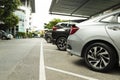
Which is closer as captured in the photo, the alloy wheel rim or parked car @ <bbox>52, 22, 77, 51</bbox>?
the alloy wheel rim

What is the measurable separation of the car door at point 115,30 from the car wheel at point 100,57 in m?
0.25

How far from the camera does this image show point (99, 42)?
5.42 meters

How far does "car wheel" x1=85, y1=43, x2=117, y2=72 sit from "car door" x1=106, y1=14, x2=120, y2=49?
249mm

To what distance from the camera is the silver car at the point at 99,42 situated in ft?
16.9

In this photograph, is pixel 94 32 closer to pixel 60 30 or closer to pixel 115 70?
pixel 115 70

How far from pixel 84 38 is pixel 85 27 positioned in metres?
0.33

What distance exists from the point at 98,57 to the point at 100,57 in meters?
0.06

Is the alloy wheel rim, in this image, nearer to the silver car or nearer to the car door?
the silver car

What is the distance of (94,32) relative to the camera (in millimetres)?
5465

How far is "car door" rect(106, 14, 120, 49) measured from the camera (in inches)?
201

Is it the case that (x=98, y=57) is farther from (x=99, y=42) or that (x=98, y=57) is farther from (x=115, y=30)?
(x=115, y=30)

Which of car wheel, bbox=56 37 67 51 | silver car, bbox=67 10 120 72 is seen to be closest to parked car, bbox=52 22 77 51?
car wheel, bbox=56 37 67 51

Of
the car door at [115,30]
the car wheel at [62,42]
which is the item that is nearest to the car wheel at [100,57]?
the car door at [115,30]

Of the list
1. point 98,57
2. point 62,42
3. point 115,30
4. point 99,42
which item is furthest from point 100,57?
point 62,42
